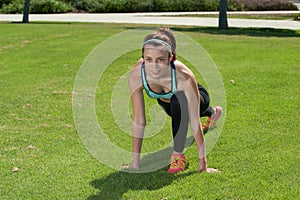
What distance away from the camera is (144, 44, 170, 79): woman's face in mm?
3975

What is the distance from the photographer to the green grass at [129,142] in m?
4.05

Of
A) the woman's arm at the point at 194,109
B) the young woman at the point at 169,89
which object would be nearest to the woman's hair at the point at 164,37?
the young woman at the point at 169,89

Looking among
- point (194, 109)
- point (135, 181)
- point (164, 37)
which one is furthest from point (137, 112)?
point (164, 37)

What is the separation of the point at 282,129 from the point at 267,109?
2.72 ft

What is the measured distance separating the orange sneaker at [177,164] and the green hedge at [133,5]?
24540 mm

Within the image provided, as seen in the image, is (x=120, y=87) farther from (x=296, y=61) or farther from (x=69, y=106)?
(x=296, y=61)

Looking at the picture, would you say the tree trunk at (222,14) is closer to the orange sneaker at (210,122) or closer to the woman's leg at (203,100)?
the orange sneaker at (210,122)

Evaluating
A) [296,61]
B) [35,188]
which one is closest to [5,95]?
[35,188]

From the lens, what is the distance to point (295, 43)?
1318 centimetres

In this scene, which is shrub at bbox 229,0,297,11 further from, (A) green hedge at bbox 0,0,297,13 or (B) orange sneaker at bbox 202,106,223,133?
(B) orange sneaker at bbox 202,106,223,133

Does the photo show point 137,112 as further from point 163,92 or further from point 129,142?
point 129,142

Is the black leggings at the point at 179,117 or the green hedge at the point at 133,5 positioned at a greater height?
the black leggings at the point at 179,117

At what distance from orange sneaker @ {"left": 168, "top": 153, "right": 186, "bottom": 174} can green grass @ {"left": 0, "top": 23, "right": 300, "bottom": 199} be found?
6 cm

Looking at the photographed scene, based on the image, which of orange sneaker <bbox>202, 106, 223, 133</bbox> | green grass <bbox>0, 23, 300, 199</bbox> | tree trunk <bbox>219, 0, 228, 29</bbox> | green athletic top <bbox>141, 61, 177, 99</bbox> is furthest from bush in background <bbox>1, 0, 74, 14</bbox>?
green athletic top <bbox>141, 61, 177, 99</bbox>
